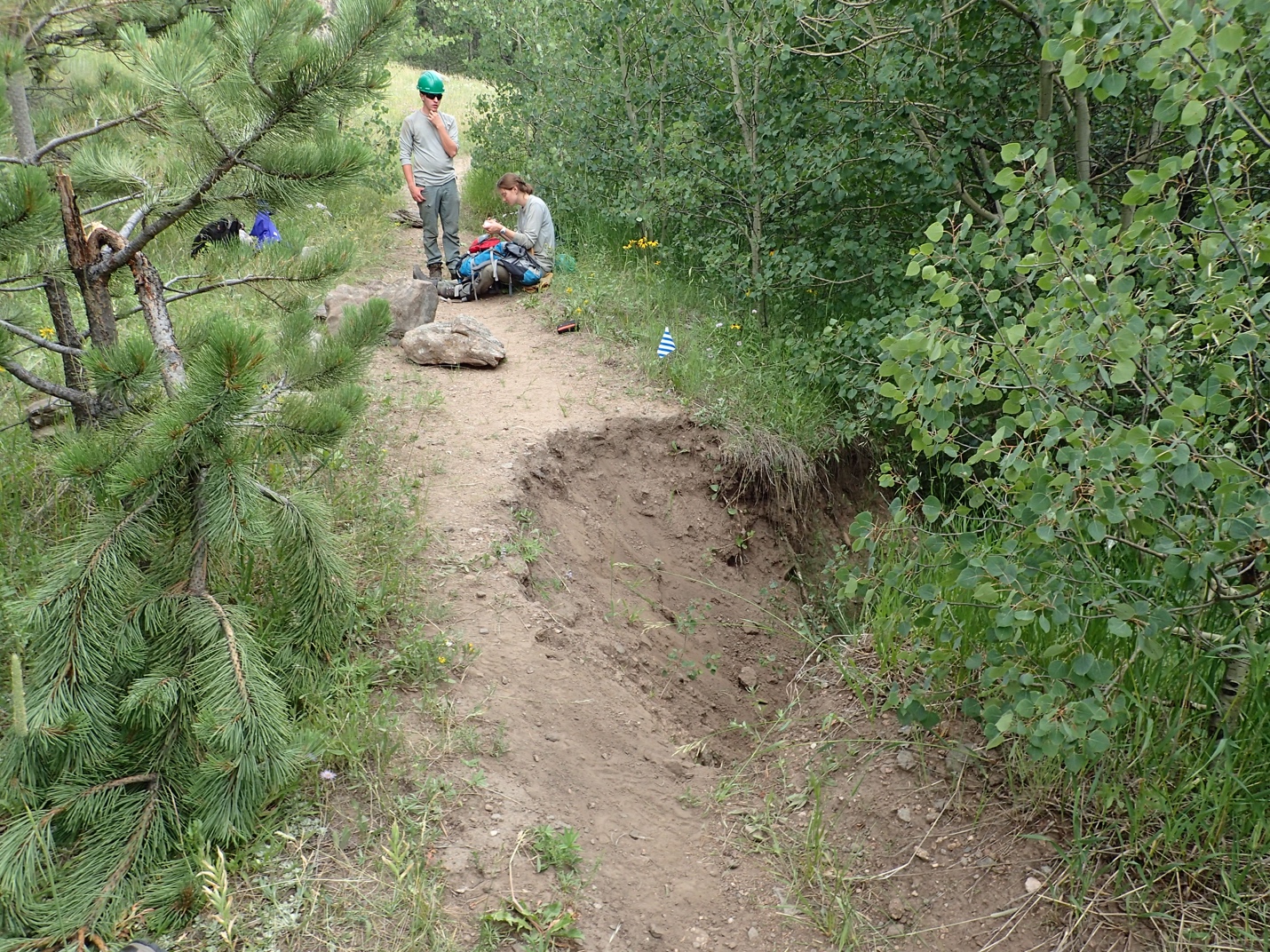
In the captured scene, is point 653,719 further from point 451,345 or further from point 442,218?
point 442,218

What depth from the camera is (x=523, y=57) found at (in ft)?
35.6

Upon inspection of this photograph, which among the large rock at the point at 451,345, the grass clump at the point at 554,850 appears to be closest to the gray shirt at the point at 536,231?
the large rock at the point at 451,345

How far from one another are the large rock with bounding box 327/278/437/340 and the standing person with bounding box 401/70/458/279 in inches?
61.1

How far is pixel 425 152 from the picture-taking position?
8516 mm

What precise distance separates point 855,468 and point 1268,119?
4400mm

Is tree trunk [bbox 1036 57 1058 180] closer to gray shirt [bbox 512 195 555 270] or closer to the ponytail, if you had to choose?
gray shirt [bbox 512 195 555 270]

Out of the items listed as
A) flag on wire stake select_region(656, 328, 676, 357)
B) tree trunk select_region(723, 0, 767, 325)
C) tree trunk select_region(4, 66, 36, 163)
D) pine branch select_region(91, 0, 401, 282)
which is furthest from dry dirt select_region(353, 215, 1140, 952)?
tree trunk select_region(4, 66, 36, 163)

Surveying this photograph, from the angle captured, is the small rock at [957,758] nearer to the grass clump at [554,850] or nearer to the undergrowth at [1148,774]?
the undergrowth at [1148,774]

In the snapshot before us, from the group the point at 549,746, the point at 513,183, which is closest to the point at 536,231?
the point at 513,183

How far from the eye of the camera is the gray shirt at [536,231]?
8.46m

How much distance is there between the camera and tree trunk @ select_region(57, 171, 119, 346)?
276 centimetres

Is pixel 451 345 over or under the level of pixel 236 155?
under

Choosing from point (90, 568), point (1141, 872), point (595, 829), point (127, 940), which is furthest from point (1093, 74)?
point (127, 940)

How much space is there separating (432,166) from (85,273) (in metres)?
6.12
